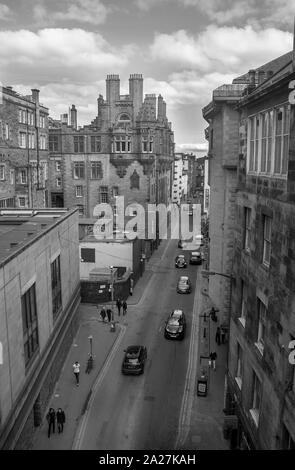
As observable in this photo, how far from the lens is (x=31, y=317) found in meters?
20.0

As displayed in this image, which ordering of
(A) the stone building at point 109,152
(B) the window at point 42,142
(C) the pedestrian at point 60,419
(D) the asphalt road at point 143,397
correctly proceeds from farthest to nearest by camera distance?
1. (A) the stone building at point 109,152
2. (B) the window at point 42,142
3. (C) the pedestrian at point 60,419
4. (D) the asphalt road at point 143,397

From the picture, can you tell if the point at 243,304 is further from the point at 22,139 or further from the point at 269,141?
the point at 22,139

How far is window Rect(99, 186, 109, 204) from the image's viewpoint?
201ft

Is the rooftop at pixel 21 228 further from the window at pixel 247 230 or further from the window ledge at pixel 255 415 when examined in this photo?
the window ledge at pixel 255 415

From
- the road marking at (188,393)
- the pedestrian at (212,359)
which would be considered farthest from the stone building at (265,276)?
the pedestrian at (212,359)

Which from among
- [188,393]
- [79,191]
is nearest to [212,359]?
[188,393]

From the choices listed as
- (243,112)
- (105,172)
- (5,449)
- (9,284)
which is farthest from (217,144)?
(105,172)

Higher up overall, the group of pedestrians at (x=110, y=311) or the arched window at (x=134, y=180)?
the arched window at (x=134, y=180)

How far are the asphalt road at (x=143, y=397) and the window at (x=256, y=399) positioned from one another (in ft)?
17.3

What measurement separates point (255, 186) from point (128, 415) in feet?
45.1

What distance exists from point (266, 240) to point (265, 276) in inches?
54.8

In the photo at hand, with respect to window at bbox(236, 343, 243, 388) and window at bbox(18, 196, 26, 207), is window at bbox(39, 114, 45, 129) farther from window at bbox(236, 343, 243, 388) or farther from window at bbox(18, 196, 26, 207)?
window at bbox(236, 343, 243, 388)

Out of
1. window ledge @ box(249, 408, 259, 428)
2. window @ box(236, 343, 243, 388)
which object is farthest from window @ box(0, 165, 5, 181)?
window ledge @ box(249, 408, 259, 428)

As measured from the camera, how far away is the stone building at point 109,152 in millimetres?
59812
